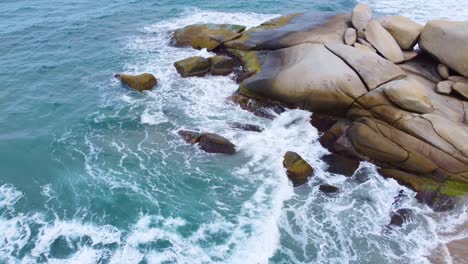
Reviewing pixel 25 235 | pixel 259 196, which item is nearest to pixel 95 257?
pixel 25 235

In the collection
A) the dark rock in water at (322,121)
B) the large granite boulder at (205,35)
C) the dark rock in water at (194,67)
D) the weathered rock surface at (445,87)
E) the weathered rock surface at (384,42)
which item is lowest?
the dark rock in water at (322,121)

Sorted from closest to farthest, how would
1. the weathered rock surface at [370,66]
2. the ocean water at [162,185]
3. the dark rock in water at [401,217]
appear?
the ocean water at [162,185]
the dark rock in water at [401,217]
the weathered rock surface at [370,66]

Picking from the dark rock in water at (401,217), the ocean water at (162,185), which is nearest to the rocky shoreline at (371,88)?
the ocean water at (162,185)

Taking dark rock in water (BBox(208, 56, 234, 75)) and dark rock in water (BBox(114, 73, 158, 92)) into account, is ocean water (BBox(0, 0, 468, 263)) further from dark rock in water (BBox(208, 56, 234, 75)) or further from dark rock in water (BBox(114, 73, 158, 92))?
dark rock in water (BBox(208, 56, 234, 75))

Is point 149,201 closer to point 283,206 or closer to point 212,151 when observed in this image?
point 212,151

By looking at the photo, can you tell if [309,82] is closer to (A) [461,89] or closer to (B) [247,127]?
(B) [247,127]

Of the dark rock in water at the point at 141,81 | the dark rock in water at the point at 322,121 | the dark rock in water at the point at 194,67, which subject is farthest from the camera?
the dark rock in water at the point at 194,67

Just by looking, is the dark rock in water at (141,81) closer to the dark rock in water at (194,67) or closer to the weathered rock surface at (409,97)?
the dark rock in water at (194,67)
